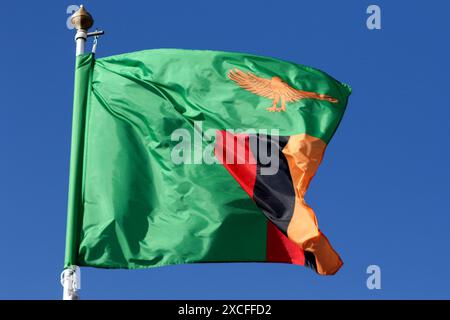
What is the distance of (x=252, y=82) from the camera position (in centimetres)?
1694

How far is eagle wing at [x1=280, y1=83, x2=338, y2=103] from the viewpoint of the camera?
1684cm

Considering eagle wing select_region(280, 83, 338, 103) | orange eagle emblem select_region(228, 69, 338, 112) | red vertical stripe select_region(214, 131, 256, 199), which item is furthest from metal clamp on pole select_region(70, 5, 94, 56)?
eagle wing select_region(280, 83, 338, 103)

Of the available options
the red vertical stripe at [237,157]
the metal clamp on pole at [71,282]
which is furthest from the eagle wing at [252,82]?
the metal clamp on pole at [71,282]

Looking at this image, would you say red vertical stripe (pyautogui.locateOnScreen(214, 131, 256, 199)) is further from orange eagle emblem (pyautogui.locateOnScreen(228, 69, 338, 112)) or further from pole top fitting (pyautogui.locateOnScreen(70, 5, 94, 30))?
pole top fitting (pyautogui.locateOnScreen(70, 5, 94, 30))

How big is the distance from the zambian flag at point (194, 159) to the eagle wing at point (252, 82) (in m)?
0.02

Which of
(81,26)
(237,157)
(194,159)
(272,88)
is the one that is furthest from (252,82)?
Result: (81,26)

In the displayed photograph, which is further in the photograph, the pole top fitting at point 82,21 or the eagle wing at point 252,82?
the eagle wing at point 252,82

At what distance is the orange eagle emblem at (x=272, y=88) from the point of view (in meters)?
16.8

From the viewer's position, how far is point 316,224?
1494 centimetres

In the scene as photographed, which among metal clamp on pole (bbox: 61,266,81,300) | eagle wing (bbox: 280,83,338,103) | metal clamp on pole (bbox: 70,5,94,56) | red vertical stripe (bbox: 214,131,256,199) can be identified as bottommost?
metal clamp on pole (bbox: 61,266,81,300)

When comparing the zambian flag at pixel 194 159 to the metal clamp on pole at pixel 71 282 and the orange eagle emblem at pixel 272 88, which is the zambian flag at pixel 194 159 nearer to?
the orange eagle emblem at pixel 272 88

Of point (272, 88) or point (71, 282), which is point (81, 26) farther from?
point (71, 282)
